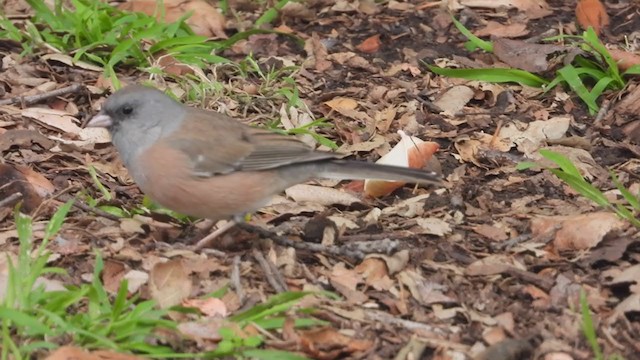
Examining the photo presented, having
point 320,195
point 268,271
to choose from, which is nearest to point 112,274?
point 268,271

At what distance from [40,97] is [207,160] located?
1589 mm

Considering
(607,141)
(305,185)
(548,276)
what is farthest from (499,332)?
(607,141)

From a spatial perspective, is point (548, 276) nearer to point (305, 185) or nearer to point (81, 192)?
point (305, 185)

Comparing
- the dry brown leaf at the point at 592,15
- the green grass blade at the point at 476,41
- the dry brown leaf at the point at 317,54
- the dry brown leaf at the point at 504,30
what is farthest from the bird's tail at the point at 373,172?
the dry brown leaf at the point at 592,15

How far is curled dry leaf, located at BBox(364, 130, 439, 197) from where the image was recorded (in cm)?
507

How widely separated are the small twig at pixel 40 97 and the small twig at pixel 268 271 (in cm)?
183

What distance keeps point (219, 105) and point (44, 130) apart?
0.91 m

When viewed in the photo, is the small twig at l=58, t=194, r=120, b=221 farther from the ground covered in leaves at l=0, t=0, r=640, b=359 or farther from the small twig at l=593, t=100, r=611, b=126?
the small twig at l=593, t=100, r=611, b=126

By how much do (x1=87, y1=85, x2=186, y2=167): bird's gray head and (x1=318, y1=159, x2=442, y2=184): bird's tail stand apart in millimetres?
660

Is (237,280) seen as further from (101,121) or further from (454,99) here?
(454,99)

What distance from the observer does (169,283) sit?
13.1ft

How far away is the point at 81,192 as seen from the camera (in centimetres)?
485

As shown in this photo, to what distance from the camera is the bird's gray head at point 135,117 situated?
441 cm

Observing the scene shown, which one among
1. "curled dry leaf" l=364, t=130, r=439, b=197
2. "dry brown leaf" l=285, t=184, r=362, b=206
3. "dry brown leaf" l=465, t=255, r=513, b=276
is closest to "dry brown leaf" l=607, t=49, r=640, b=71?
"curled dry leaf" l=364, t=130, r=439, b=197
